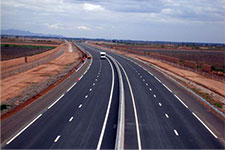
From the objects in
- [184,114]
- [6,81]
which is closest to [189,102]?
[184,114]

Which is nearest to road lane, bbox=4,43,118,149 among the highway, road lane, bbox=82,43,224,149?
the highway

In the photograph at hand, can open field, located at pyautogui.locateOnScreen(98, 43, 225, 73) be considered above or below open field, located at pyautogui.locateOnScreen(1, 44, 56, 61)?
above

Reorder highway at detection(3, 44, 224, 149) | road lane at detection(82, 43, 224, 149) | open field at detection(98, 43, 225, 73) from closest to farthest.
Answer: highway at detection(3, 44, 224, 149), road lane at detection(82, 43, 224, 149), open field at detection(98, 43, 225, 73)

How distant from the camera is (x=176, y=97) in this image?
1280 inches

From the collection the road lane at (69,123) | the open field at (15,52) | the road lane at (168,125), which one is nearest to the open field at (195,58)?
the road lane at (168,125)

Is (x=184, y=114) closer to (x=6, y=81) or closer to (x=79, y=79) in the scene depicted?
(x=79, y=79)

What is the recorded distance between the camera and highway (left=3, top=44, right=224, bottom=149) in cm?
1755

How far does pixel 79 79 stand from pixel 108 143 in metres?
26.6

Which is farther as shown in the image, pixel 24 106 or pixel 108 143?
pixel 24 106

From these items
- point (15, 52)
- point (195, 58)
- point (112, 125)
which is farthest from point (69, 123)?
point (15, 52)

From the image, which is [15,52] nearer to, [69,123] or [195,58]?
[195,58]

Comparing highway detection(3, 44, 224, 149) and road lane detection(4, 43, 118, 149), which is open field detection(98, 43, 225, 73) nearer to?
highway detection(3, 44, 224, 149)

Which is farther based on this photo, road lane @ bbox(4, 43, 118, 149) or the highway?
the highway

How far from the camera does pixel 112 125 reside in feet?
69.7
